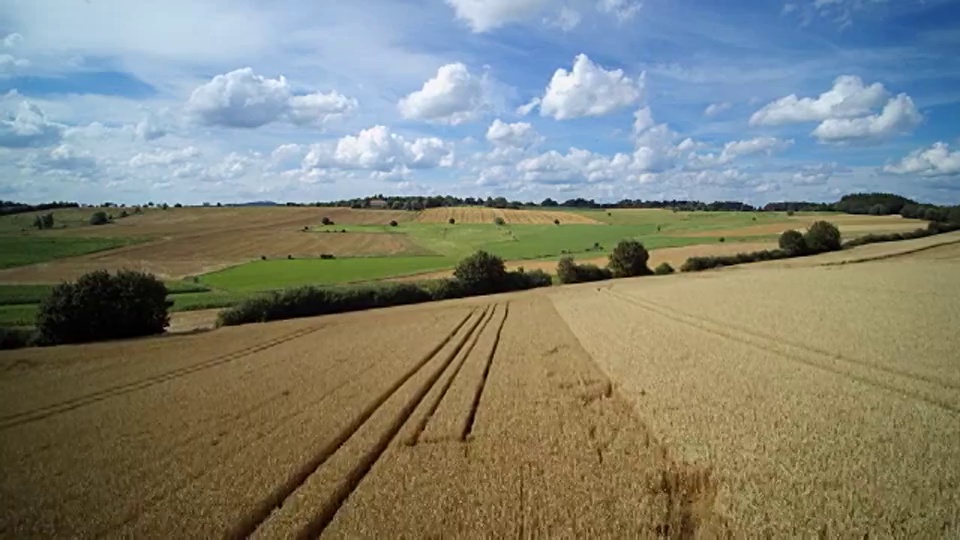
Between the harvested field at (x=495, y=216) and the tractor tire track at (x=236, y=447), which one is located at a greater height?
the harvested field at (x=495, y=216)

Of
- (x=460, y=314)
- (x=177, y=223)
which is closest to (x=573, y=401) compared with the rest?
(x=460, y=314)

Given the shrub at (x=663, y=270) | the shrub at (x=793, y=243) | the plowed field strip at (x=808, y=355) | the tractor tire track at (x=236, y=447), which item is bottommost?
the tractor tire track at (x=236, y=447)

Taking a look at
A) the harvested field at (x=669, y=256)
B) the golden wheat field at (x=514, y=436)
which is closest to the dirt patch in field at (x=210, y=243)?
the harvested field at (x=669, y=256)

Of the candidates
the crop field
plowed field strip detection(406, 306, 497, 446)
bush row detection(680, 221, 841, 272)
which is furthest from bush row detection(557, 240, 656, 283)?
plowed field strip detection(406, 306, 497, 446)

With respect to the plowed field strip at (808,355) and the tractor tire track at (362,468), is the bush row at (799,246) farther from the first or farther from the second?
the tractor tire track at (362,468)

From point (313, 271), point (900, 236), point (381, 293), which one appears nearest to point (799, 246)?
point (900, 236)
